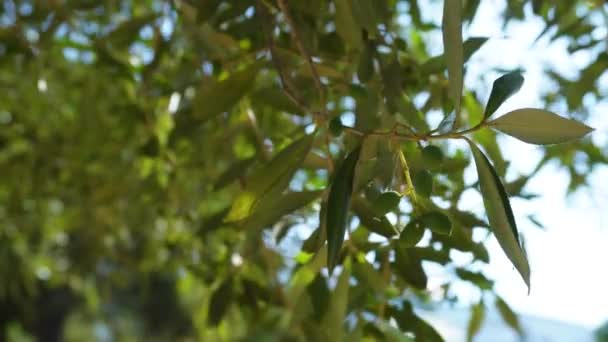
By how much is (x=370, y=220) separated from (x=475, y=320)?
0.79 ft

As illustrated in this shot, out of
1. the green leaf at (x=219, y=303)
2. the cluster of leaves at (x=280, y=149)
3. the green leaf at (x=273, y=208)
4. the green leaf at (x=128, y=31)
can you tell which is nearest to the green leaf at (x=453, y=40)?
the cluster of leaves at (x=280, y=149)

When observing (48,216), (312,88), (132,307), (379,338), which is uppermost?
(132,307)

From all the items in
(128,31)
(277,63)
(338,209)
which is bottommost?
(338,209)

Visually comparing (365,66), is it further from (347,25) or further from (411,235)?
(411,235)

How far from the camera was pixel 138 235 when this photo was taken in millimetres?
1195

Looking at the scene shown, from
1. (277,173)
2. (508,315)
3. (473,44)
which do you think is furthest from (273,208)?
(508,315)

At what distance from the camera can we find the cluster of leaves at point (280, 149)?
1.09 ft

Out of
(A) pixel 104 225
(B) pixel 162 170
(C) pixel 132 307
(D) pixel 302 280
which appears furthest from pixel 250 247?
(C) pixel 132 307

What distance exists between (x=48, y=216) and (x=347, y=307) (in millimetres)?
716

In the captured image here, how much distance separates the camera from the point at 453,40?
31cm

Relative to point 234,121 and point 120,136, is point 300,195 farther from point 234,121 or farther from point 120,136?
point 120,136

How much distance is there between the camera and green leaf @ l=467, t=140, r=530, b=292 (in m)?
0.31

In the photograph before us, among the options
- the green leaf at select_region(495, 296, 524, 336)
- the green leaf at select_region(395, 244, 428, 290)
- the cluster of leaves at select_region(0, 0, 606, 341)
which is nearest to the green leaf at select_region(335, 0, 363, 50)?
the cluster of leaves at select_region(0, 0, 606, 341)

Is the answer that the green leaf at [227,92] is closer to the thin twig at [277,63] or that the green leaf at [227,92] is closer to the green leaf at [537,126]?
the thin twig at [277,63]
